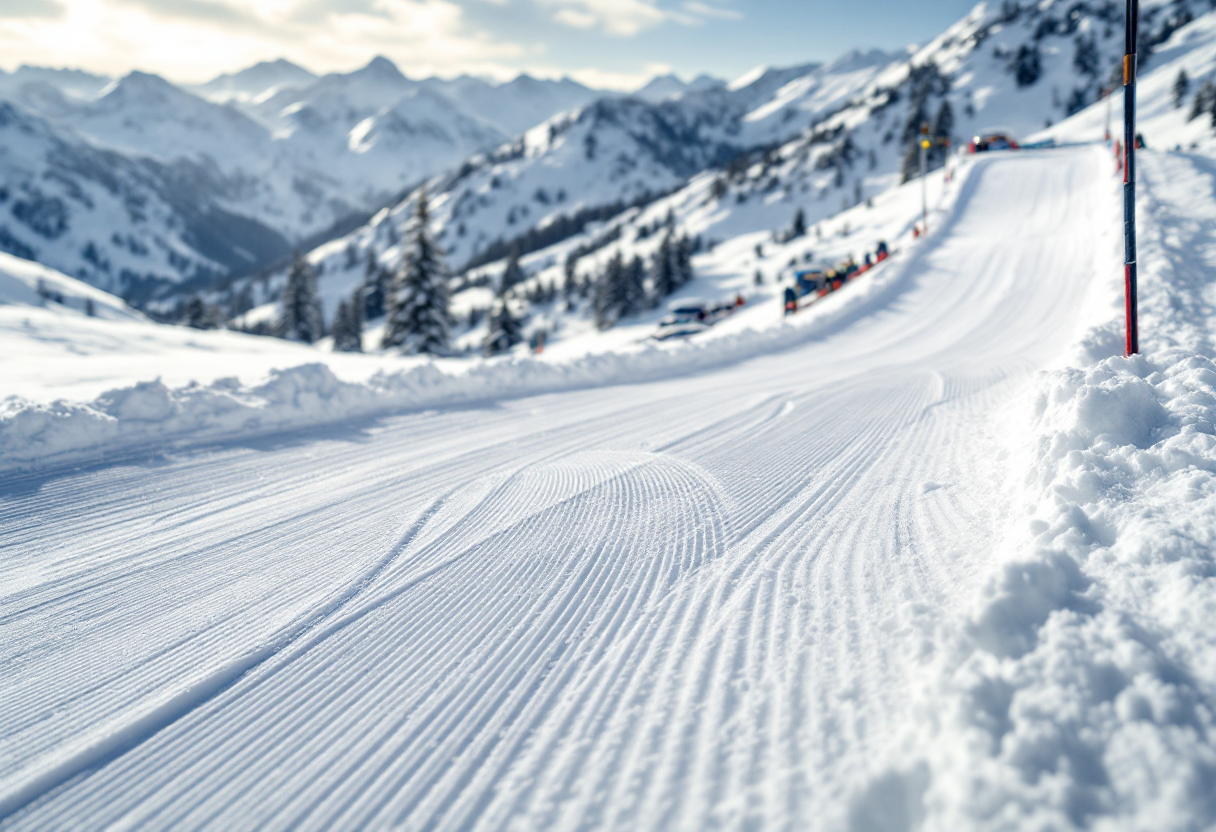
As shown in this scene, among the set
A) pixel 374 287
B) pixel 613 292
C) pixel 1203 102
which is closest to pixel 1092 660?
pixel 613 292

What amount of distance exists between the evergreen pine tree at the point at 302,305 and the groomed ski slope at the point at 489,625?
38333mm

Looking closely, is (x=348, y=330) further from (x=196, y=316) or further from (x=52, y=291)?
(x=52, y=291)

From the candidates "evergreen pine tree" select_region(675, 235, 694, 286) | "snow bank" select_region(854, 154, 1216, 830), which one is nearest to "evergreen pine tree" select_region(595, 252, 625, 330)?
"evergreen pine tree" select_region(675, 235, 694, 286)

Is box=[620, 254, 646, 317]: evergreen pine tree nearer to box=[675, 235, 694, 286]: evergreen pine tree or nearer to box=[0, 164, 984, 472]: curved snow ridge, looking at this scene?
box=[675, 235, 694, 286]: evergreen pine tree

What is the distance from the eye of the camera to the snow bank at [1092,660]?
1.78m

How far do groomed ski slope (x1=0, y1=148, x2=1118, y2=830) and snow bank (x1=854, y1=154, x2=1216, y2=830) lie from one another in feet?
0.72

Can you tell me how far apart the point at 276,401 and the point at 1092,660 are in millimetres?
7353

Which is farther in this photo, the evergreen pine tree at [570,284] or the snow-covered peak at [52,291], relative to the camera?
the evergreen pine tree at [570,284]

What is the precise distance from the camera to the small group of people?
20.8m

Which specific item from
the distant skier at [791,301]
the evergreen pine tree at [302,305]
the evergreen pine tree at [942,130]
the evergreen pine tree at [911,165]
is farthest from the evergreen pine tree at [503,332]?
the evergreen pine tree at [942,130]

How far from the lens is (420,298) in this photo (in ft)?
83.5

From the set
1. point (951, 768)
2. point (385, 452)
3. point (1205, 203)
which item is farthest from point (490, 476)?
point (1205, 203)

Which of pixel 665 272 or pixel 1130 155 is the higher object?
pixel 665 272

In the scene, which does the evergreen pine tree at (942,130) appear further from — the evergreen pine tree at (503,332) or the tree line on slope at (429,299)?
the evergreen pine tree at (503,332)
